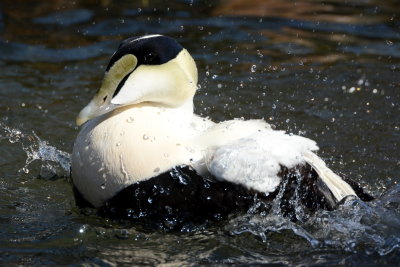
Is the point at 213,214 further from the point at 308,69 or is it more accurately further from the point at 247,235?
the point at 308,69

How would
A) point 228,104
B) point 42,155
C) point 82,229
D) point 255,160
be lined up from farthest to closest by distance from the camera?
point 228,104, point 42,155, point 82,229, point 255,160

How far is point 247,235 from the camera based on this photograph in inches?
132

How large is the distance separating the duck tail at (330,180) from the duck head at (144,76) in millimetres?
601

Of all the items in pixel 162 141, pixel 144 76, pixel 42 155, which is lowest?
pixel 42 155

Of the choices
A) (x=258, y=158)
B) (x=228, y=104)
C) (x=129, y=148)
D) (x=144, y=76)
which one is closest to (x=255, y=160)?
(x=258, y=158)

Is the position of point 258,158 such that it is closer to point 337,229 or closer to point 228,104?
point 337,229

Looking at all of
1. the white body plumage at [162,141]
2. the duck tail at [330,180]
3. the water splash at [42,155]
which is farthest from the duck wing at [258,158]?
the water splash at [42,155]

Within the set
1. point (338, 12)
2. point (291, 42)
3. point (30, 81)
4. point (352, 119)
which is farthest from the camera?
point (338, 12)

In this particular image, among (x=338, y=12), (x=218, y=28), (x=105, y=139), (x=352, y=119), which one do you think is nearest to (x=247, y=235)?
(x=105, y=139)

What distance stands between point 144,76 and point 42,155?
125cm

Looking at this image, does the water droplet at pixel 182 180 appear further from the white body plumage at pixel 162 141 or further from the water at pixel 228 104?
the water at pixel 228 104

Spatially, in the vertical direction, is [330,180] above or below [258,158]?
below

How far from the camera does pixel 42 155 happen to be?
4391mm

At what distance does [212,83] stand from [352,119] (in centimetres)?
106
